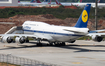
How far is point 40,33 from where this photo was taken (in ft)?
198

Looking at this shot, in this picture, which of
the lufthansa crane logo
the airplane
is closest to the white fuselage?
the airplane

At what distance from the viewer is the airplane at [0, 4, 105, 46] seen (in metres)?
52.6

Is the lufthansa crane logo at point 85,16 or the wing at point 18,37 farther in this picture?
the wing at point 18,37

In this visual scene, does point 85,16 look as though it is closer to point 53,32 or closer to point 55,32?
point 55,32

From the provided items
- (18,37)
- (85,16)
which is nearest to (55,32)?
(85,16)

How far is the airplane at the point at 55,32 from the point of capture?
52606mm

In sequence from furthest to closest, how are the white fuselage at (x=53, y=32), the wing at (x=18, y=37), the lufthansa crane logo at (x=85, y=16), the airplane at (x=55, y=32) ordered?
the wing at (x=18, y=37), the lufthansa crane logo at (x=85, y=16), the white fuselage at (x=53, y=32), the airplane at (x=55, y=32)

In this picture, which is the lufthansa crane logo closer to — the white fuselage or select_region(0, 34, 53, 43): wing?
the white fuselage

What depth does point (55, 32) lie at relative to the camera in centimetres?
5712

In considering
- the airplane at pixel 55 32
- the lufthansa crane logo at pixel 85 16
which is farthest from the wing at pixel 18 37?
the lufthansa crane logo at pixel 85 16

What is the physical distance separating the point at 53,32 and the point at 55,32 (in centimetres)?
61

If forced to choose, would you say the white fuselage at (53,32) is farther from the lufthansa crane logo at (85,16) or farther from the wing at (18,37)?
the lufthansa crane logo at (85,16)

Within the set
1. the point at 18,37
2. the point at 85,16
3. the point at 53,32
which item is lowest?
the point at 18,37

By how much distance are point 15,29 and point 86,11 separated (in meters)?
26.0
